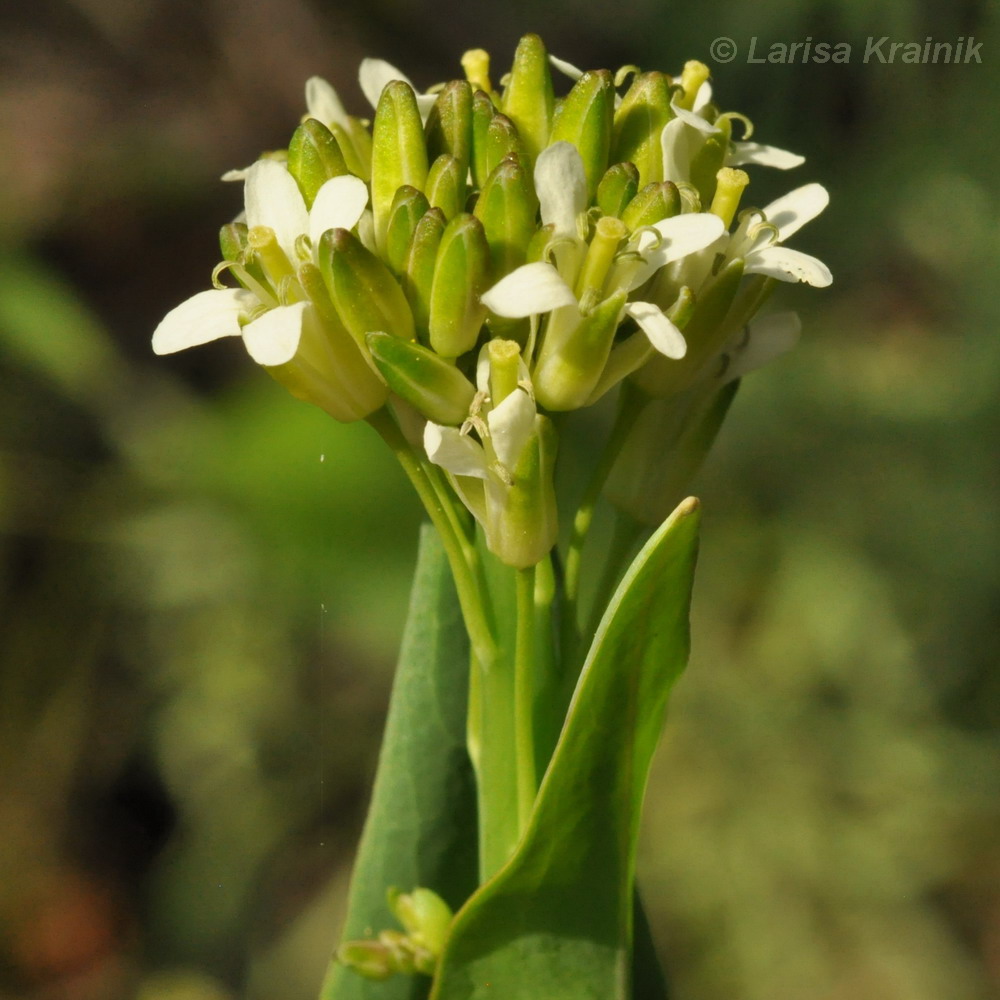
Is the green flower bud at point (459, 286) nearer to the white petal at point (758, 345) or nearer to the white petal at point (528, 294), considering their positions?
the white petal at point (528, 294)

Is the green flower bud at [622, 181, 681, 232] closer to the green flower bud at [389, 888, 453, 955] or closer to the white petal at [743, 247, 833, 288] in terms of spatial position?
the white petal at [743, 247, 833, 288]

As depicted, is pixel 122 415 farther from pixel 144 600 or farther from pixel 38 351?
pixel 144 600

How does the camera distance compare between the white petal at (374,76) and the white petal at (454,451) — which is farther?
the white petal at (374,76)

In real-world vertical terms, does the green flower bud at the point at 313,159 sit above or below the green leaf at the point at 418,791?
above

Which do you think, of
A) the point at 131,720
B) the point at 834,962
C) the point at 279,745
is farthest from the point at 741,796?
the point at 131,720

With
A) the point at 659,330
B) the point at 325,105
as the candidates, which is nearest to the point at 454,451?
the point at 659,330

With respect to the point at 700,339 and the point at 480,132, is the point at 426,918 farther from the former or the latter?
the point at 480,132

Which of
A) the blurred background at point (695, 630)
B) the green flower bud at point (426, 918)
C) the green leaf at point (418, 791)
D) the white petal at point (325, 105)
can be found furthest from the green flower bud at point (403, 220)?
the blurred background at point (695, 630)
